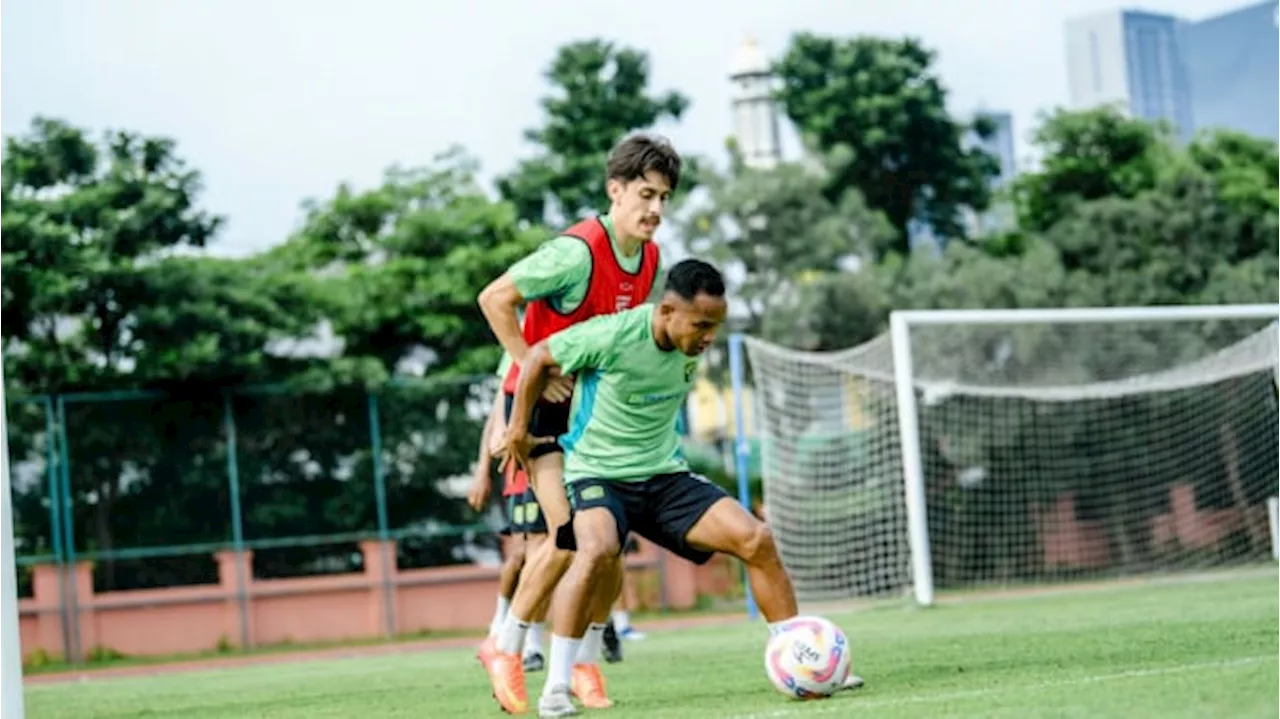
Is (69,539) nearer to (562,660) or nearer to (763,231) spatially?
(763,231)

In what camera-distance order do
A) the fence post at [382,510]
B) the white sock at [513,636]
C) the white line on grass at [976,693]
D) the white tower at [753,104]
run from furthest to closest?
the white tower at [753,104], the fence post at [382,510], the white sock at [513,636], the white line on grass at [976,693]

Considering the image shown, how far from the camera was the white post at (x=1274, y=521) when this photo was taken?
64.7 feet

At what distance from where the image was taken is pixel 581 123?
106 feet

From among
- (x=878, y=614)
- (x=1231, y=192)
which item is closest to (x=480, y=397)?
(x=878, y=614)

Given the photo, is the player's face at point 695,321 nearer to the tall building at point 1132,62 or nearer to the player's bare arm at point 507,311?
the player's bare arm at point 507,311

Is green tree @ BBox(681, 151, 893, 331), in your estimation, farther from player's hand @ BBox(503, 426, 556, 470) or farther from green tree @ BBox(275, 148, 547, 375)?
player's hand @ BBox(503, 426, 556, 470)

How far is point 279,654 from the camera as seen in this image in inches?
814

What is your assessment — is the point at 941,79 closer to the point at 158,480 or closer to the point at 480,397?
the point at 480,397

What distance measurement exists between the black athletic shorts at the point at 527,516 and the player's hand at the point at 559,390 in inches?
79.8

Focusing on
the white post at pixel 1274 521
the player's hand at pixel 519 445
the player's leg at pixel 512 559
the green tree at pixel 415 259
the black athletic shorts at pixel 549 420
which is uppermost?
the green tree at pixel 415 259

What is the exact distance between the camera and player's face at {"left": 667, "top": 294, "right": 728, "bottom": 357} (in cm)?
727

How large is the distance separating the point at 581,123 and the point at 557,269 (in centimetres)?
2436

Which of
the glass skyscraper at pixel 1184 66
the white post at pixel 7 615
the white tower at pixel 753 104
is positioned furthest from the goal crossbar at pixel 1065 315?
the white tower at pixel 753 104

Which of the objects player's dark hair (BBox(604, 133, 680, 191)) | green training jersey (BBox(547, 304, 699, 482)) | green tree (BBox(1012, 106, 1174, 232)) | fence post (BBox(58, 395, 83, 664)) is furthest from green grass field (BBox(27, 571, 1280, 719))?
green tree (BBox(1012, 106, 1174, 232))
